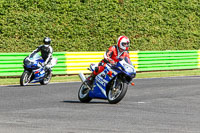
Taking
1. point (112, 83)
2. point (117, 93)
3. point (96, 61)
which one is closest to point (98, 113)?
point (117, 93)

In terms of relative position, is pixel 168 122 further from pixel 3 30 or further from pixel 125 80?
pixel 3 30

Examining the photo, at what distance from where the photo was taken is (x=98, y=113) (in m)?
9.92

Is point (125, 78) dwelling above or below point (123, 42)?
below

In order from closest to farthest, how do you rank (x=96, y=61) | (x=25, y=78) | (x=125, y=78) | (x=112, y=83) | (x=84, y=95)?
(x=125, y=78) < (x=112, y=83) < (x=84, y=95) < (x=25, y=78) < (x=96, y=61)

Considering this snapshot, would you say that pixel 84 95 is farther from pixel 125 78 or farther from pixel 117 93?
pixel 125 78

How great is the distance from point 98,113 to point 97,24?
74.3 ft

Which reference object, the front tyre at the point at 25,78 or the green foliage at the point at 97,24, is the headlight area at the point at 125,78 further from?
the green foliage at the point at 97,24

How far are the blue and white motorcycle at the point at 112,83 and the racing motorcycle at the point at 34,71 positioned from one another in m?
5.95

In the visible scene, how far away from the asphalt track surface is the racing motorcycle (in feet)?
8.02

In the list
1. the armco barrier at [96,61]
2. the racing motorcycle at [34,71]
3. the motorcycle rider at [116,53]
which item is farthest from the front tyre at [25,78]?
the motorcycle rider at [116,53]

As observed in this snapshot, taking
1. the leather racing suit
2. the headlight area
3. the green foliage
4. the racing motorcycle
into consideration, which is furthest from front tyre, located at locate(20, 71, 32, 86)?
the green foliage

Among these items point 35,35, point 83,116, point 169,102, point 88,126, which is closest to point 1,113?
point 83,116

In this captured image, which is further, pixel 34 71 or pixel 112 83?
pixel 34 71

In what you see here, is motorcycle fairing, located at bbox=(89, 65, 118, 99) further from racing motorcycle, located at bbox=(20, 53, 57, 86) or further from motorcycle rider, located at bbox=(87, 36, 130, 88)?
racing motorcycle, located at bbox=(20, 53, 57, 86)
